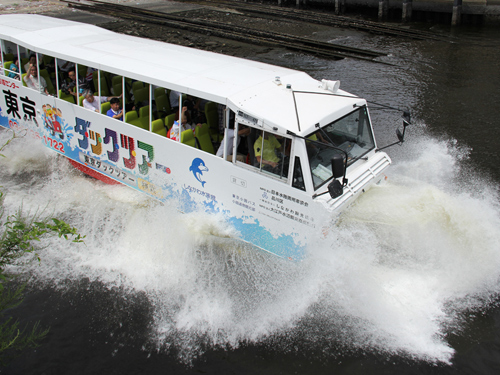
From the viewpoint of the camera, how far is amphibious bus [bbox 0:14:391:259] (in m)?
6.95

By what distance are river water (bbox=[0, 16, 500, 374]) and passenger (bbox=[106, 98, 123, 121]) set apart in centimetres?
187

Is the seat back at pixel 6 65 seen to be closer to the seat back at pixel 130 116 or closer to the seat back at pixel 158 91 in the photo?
the seat back at pixel 130 116

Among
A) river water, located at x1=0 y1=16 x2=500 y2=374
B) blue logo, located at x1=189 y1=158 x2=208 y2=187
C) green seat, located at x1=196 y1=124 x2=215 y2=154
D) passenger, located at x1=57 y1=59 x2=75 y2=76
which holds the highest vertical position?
passenger, located at x1=57 y1=59 x2=75 y2=76

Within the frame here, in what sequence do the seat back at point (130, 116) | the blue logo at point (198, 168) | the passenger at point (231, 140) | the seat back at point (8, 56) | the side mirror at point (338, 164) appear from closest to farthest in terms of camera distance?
the side mirror at point (338, 164), the passenger at point (231, 140), the blue logo at point (198, 168), the seat back at point (130, 116), the seat back at point (8, 56)

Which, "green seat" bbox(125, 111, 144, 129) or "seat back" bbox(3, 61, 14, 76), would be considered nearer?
"green seat" bbox(125, 111, 144, 129)

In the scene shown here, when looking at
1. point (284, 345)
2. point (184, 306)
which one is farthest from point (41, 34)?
point (284, 345)

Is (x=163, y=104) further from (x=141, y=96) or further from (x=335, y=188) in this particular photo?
(x=335, y=188)

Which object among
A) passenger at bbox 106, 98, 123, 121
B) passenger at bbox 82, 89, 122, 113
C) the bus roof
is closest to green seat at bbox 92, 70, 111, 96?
passenger at bbox 82, 89, 122, 113

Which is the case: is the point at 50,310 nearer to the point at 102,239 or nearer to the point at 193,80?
the point at 102,239

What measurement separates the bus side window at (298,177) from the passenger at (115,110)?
13.8ft

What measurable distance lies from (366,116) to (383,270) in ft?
8.69

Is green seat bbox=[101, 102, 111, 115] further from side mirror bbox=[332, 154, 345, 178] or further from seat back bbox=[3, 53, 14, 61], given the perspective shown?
side mirror bbox=[332, 154, 345, 178]

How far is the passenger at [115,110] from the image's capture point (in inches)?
360

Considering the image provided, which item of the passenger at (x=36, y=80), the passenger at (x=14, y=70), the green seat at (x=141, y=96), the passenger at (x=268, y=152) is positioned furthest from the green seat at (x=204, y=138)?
the passenger at (x=14, y=70)
